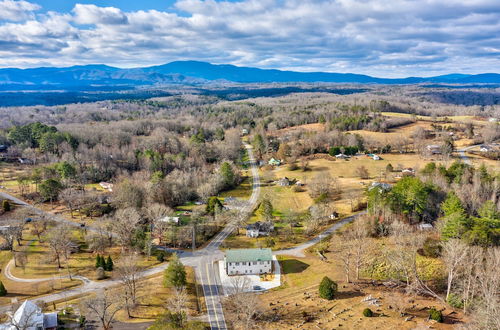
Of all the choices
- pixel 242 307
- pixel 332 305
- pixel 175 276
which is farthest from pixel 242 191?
pixel 242 307

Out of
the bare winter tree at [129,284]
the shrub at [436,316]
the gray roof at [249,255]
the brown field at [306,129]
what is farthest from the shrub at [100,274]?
the brown field at [306,129]

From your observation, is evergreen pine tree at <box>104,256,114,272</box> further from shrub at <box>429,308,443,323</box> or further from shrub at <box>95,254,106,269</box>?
shrub at <box>429,308,443,323</box>

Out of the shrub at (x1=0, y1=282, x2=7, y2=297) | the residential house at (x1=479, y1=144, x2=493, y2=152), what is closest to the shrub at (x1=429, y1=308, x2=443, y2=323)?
the shrub at (x1=0, y1=282, x2=7, y2=297)

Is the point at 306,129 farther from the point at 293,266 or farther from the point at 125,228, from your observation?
the point at 125,228

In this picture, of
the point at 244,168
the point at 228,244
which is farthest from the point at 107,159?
the point at 228,244

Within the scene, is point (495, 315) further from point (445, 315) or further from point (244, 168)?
point (244, 168)

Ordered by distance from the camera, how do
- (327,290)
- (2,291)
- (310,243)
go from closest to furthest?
(327,290), (2,291), (310,243)

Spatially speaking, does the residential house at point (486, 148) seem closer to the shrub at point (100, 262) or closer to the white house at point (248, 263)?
the white house at point (248, 263)
